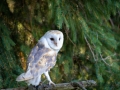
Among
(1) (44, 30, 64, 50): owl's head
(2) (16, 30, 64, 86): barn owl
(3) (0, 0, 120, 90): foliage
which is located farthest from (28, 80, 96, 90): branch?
(3) (0, 0, 120, 90): foliage

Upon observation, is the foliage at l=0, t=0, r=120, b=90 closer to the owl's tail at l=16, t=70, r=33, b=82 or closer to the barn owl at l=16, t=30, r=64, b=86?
the barn owl at l=16, t=30, r=64, b=86

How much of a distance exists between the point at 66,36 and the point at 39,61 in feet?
4.17

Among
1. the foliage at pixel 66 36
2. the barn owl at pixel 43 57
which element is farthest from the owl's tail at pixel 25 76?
the foliage at pixel 66 36

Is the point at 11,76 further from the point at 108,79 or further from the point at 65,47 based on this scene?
the point at 108,79

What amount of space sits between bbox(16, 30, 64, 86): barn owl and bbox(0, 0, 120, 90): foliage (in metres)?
0.59

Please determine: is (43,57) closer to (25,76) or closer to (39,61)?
(39,61)

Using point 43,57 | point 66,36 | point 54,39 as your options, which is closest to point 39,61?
point 43,57

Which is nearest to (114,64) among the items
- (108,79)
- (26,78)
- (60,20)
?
(108,79)

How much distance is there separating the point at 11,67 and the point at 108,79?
3.20ft

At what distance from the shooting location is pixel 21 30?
363cm

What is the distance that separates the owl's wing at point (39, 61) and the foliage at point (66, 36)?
0.59 m

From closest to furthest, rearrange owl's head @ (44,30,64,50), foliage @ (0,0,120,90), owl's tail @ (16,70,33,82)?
owl's tail @ (16,70,33,82) < owl's head @ (44,30,64,50) < foliage @ (0,0,120,90)

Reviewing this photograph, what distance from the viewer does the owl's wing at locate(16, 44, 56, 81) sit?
7.97ft

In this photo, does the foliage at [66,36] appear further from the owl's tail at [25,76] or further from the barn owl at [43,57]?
the owl's tail at [25,76]
